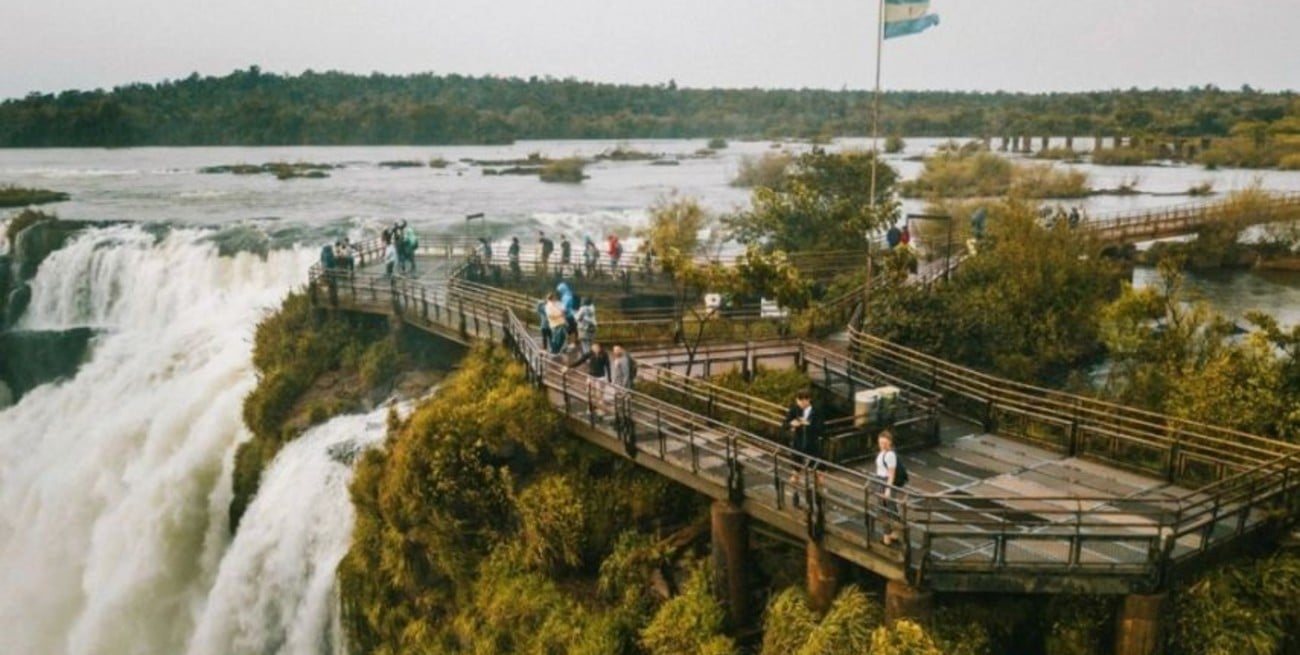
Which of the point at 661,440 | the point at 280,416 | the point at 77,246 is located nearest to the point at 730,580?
the point at 661,440

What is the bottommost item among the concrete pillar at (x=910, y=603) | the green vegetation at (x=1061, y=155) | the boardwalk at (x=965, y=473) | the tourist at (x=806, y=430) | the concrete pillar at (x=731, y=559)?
the concrete pillar at (x=731, y=559)

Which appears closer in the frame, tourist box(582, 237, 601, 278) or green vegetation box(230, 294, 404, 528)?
green vegetation box(230, 294, 404, 528)

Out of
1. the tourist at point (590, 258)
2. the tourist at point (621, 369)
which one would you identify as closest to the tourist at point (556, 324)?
the tourist at point (621, 369)

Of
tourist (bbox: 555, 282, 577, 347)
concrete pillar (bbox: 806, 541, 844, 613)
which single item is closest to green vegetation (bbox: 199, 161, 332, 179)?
tourist (bbox: 555, 282, 577, 347)

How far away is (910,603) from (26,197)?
75047 mm

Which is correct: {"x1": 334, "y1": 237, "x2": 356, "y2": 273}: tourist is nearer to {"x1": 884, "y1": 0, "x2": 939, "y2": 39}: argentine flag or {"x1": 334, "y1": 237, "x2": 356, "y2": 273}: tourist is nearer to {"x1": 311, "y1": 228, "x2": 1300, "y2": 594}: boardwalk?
{"x1": 311, "y1": 228, "x2": 1300, "y2": 594}: boardwalk

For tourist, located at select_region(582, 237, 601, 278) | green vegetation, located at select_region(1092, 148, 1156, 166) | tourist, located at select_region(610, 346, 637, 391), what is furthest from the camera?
green vegetation, located at select_region(1092, 148, 1156, 166)

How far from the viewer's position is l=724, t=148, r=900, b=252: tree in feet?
123

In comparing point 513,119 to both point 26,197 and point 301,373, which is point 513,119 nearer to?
point 26,197

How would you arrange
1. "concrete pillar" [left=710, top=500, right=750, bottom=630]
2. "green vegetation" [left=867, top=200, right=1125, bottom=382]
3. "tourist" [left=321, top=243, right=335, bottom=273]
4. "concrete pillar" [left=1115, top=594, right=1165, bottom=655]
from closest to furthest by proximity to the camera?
"concrete pillar" [left=1115, top=594, right=1165, bottom=655]
"concrete pillar" [left=710, top=500, right=750, bottom=630]
"green vegetation" [left=867, top=200, right=1125, bottom=382]
"tourist" [left=321, top=243, right=335, bottom=273]

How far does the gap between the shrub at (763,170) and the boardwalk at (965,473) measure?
168 ft

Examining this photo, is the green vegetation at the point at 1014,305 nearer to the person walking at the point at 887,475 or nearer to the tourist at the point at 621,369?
the tourist at the point at 621,369

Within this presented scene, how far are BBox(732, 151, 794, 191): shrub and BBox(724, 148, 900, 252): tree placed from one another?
98.4 feet

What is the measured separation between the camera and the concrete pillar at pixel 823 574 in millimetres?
14312
